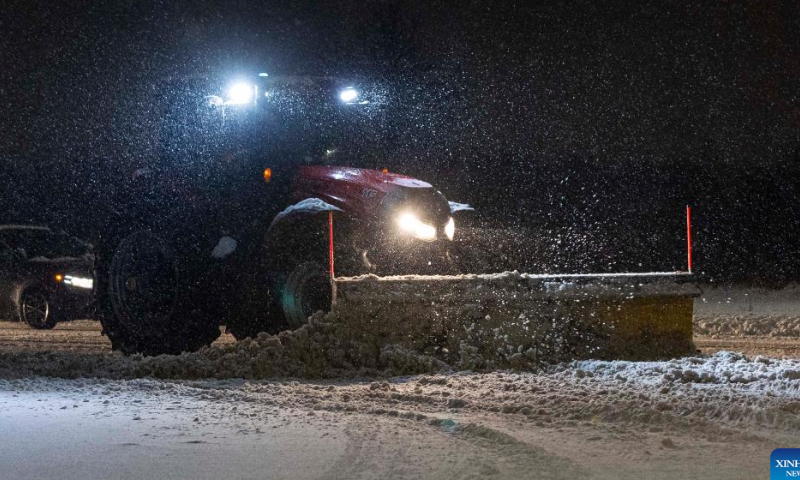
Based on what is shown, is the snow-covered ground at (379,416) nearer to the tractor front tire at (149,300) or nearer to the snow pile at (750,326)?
the tractor front tire at (149,300)

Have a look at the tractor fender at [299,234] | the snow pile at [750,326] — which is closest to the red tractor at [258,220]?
the tractor fender at [299,234]

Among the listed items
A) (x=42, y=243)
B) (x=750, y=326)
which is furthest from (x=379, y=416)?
(x=42, y=243)

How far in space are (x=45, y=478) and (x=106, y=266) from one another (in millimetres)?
4275

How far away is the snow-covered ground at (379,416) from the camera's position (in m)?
4.49

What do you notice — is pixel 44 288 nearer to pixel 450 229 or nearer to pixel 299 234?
pixel 299 234

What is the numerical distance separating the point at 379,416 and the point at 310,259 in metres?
2.59

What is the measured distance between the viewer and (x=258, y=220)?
26.9 feet

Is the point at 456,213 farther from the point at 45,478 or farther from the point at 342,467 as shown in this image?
the point at 45,478

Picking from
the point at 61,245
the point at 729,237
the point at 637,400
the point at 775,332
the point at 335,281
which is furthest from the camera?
the point at 729,237

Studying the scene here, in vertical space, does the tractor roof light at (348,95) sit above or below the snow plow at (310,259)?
above

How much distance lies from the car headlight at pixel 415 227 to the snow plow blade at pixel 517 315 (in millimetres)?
590

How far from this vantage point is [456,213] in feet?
27.8

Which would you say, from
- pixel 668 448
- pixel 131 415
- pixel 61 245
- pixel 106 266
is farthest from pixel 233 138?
pixel 61 245

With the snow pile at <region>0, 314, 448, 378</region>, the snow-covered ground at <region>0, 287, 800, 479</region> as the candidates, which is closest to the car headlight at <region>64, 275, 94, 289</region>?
the snow-covered ground at <region>0, 287, 800, 479</region>
